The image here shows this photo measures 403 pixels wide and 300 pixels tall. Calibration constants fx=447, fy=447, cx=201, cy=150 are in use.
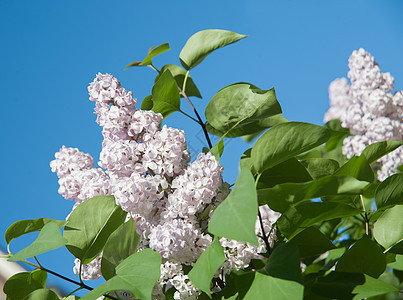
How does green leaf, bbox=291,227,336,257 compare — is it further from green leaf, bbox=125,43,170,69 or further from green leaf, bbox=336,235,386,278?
green leaf, bbox=125,43,170,69

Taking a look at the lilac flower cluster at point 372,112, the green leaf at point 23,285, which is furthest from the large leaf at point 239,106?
the lilac flower cluster at point 372,112

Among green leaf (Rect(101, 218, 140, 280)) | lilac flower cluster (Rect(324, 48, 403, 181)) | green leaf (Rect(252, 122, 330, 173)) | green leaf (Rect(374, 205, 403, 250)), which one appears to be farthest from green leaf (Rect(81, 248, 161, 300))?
lilac flower cluster (Rect(324, 48, 403, 181))

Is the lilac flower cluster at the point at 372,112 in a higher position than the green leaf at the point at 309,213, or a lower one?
higher

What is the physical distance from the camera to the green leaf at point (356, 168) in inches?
17.0

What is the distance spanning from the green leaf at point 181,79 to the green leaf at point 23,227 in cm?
24

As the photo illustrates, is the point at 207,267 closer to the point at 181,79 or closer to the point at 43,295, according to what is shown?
the point at 43,295

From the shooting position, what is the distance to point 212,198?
0.44 meters

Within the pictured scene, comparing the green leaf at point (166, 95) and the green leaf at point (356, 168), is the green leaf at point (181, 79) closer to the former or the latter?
the green leaf at point (166, 95)

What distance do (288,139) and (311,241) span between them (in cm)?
12

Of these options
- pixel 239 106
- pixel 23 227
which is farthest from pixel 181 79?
pixel 23 227

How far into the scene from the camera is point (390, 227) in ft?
1.48

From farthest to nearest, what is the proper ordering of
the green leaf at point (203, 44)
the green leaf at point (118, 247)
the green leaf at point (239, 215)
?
the green leaf at point (203, 44)
the green leaf at point (118, 247)
the green leaf at point (239, 215)

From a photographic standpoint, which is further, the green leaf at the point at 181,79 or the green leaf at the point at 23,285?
the green leaf at the point at 181,79

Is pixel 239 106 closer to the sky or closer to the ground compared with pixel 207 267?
closer to the sky
